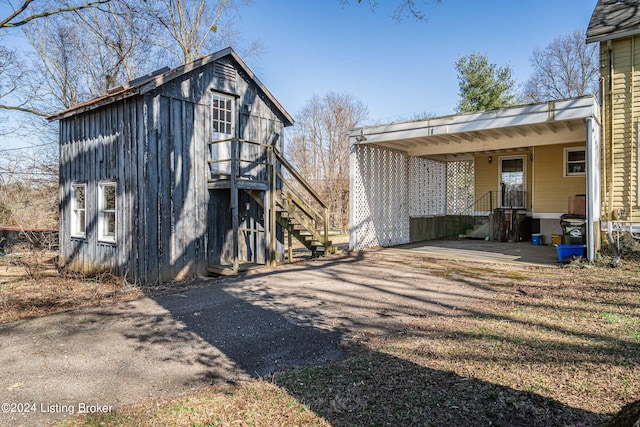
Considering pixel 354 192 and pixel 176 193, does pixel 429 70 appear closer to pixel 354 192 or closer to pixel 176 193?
pixel 354 192

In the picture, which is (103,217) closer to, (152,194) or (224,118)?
(152,194)

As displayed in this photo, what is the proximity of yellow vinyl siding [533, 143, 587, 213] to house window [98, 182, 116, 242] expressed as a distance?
1308 cm

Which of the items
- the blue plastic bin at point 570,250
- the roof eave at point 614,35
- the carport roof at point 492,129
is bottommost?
the blue plastic bin at point 570,250

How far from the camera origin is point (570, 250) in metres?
8.91

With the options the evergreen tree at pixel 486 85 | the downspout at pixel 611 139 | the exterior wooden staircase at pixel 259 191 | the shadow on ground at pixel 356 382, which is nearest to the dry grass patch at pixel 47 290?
the exterior wooden staircase at pixel 259 191

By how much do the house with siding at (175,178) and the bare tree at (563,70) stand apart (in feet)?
83.5

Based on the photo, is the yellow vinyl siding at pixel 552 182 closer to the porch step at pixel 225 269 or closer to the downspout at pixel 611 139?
the downspout at pixel 611 139

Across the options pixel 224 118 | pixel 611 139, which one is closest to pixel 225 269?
pixel 224 118

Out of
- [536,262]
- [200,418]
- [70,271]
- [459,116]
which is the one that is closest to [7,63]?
[70,271]

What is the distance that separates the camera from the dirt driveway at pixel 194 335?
3.20 metres

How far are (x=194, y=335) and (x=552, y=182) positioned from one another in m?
13.0

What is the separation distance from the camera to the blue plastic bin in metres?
8.83

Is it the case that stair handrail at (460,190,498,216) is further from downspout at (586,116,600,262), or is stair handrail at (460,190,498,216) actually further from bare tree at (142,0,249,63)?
bare tree at (142,0,249,63)

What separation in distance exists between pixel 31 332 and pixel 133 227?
356 cm
